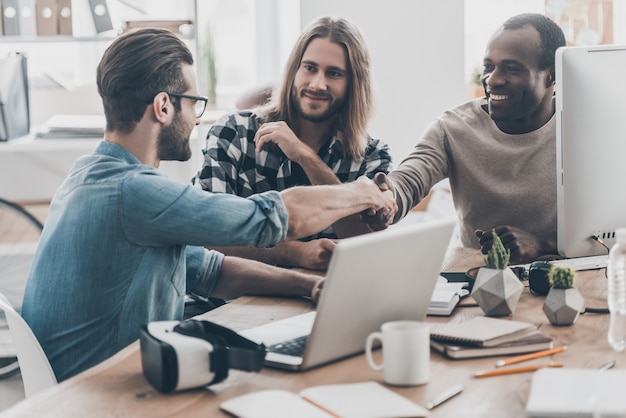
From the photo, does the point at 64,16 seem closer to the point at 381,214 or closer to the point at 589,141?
the point at 381,214

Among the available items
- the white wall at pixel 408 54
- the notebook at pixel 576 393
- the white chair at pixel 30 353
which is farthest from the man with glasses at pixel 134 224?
the white wall at pixel 408 54

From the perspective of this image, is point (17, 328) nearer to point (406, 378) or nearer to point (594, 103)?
point (406, 378)

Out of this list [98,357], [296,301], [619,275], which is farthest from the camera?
[296,301]

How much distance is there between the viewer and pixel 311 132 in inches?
104

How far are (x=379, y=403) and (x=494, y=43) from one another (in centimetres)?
148

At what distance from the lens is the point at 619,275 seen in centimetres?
144

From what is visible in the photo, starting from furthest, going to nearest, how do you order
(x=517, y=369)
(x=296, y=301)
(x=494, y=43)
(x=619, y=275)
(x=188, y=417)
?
1. (x=494, y=43)
2. (x=296, y=301)
3. (x=619, y=275)
4. (x=517, y=369)
5. (x=188, y=417)

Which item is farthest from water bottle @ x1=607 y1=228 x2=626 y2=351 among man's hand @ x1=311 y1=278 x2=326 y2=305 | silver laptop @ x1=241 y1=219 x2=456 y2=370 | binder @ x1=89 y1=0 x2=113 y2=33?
binder @ x1=89 y1=0 x2=113 y2=33

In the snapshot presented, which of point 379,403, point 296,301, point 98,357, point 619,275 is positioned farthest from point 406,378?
point 98,357

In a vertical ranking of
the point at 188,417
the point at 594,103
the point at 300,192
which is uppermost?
the point at 594,103

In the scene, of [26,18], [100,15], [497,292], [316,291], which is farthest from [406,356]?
[26,18]

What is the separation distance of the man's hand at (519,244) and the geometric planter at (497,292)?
0.49m

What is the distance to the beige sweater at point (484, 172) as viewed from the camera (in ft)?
7.98

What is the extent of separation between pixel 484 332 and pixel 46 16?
2.75m
